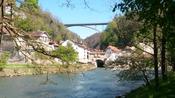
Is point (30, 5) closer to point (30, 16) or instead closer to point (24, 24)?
point (30, 16)

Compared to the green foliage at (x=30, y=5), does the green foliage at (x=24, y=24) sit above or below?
below

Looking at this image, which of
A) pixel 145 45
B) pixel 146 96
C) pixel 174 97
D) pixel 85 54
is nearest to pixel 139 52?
pixel 145 45

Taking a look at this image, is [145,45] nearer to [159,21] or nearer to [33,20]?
[159,21]

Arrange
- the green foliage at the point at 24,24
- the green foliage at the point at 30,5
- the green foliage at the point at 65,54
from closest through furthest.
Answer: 1. the green foliage at the point at 30,5
2. the green foliage at the point at 65,54
3. the green foliage at the point at 24,24

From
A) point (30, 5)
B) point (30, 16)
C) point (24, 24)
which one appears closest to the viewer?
point (30, 5)

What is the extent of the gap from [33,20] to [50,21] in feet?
1.70

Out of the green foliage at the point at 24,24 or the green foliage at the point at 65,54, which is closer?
the green foliage at the point at 65,54

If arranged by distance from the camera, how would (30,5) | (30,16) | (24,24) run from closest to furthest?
1. (30,5)
2. (30,16)
3. (24,24)

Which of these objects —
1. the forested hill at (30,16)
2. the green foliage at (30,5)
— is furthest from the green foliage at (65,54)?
the green foliage at (30,5)

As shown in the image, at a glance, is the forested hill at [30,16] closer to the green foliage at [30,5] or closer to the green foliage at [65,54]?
the green foliage at [30,5]

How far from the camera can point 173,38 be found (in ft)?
48.7

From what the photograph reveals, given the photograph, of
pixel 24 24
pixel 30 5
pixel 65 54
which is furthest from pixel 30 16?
pixel 65 54

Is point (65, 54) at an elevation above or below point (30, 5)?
below

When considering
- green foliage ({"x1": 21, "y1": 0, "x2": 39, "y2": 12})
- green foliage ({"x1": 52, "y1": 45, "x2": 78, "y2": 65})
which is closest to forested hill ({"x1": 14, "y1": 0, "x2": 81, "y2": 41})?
green foliage ({"x1": 21, "y1": 0, "x2": 39, "y2": 12})
